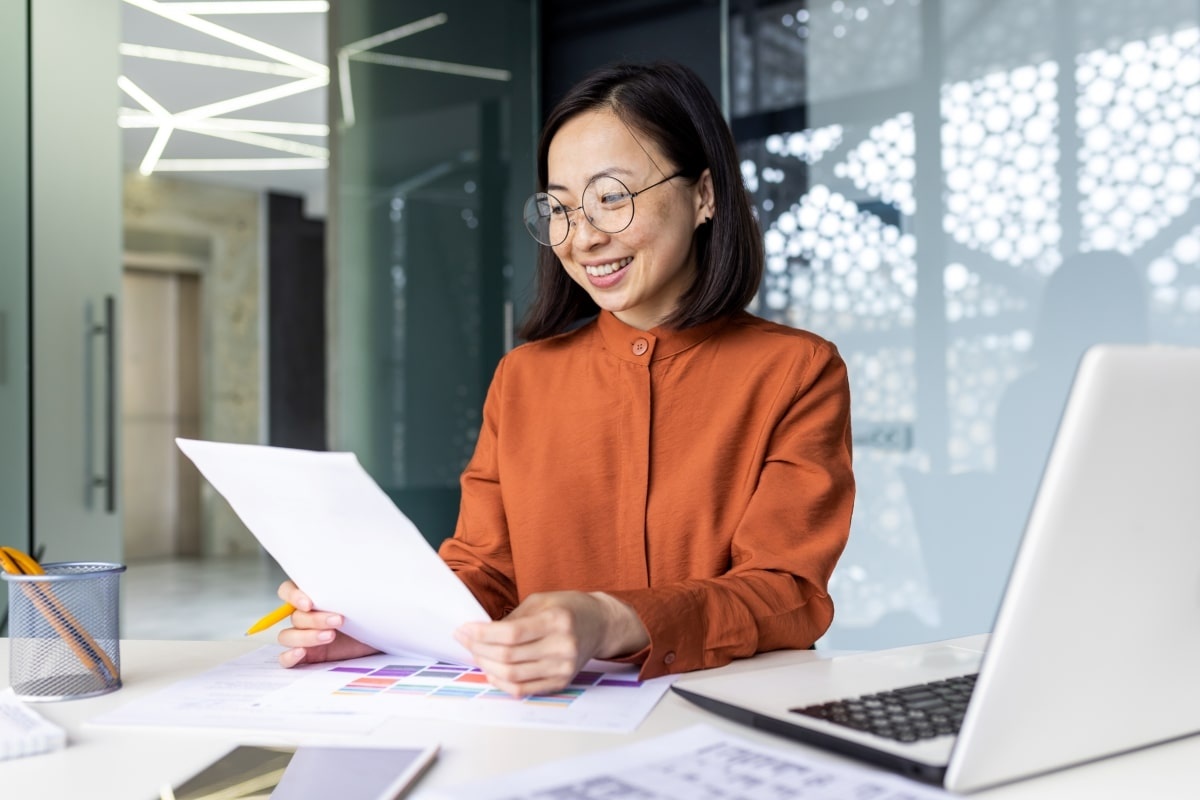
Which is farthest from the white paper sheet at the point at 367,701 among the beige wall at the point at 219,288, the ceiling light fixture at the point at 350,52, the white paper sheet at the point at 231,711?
the beige wall at the point at 219,288

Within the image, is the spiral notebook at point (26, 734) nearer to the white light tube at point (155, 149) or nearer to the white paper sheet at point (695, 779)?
the white paper sheet at point (695, 779)

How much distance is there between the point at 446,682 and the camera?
3.39 ft

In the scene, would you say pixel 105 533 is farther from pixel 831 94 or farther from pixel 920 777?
pixel 920 777

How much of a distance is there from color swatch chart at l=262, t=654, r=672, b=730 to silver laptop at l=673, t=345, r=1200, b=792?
0.16 meters

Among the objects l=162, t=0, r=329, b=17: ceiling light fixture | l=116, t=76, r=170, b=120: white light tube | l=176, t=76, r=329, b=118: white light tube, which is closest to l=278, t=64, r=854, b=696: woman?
l=162, t=0, r=329, b=17: ceiling light fixture

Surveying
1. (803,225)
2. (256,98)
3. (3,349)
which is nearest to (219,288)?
(256,98)

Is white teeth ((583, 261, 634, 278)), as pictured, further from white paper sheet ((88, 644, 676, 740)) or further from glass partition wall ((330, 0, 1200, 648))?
glass partition wall ((330, 0, 1200, 648))

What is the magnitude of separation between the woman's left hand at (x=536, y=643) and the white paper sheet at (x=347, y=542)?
27mm

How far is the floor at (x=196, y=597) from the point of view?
5523 mm

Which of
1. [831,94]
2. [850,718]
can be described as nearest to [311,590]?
[850,718]

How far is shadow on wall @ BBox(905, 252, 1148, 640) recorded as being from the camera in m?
2.91

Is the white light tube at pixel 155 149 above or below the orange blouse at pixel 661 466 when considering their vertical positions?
above

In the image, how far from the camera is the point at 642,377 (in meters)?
1.50

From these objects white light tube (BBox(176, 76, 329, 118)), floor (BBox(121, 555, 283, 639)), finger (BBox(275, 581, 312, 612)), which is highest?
white light tube (BBox(176, 76, 329, 118))
